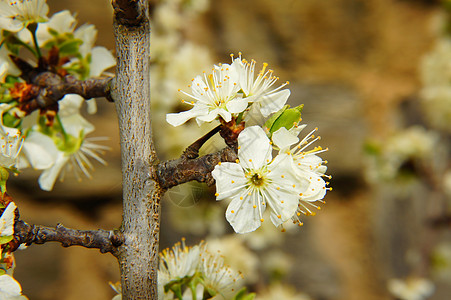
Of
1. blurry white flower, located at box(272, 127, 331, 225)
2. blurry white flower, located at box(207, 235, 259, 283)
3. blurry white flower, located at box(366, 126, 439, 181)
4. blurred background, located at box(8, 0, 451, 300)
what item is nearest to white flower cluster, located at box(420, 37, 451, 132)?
blurred background, located at box(8, 0, 451, 300)

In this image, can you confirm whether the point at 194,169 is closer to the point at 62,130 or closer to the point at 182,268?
the point at 182,268

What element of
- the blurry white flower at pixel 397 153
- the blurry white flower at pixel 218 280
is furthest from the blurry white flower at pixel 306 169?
the blurry white flower at pixel 397 153

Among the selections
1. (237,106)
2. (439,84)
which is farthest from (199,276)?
(439,84)

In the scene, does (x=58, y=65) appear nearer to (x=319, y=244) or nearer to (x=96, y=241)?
(x=96, y=241)

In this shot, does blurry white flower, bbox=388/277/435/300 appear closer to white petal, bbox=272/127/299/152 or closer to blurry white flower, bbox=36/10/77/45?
white petal, bbox=272/127/299/152

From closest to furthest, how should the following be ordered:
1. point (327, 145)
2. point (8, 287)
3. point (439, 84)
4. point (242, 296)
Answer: point (8, 287) < point (242, 296) < point (439, 84) < point (327, 145)

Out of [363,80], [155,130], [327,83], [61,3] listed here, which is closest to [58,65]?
[155,130]

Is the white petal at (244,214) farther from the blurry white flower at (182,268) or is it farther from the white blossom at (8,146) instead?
the white blossom at (8,146)
